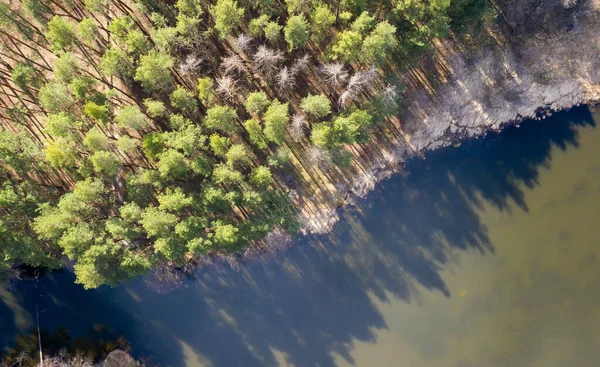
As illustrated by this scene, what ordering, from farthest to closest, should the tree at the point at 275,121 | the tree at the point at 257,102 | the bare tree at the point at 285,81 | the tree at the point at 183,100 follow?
1. the bare tree at the point at 285,81
2. the tree at the point at 257,102
3. the tree at the point at 183,100
4. the tree at the point at 275,121

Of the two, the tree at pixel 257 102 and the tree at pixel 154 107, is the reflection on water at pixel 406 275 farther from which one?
the tree at pixel 154 107

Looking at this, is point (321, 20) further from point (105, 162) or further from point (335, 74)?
point (105, 162)

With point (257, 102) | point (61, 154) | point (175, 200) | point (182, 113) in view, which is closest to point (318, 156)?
point (257, 102)

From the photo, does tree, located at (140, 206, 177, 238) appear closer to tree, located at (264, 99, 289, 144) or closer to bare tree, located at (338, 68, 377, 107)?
tree, located at (264, 99, 289, 144)

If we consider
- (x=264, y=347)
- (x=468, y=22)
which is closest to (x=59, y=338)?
(x=264, y=347)

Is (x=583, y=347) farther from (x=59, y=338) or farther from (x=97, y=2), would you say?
(x=97, y=2)

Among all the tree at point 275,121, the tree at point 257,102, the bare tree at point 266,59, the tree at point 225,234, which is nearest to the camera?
the tree at point 225,234

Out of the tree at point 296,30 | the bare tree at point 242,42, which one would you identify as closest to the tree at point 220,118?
the bare tree at point 242,42
